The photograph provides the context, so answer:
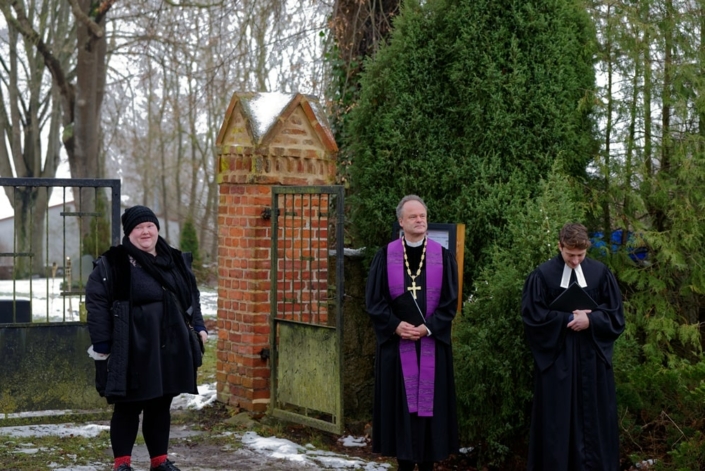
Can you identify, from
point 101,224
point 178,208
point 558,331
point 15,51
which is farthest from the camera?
point 178,208

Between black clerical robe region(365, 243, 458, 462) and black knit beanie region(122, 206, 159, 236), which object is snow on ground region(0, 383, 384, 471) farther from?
black knit beanie region(122, 206, 159, 236)

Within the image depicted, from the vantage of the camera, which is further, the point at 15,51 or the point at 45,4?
A: the point at 15,51

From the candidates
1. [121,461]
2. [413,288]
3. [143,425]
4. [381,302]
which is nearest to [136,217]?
[143,425]

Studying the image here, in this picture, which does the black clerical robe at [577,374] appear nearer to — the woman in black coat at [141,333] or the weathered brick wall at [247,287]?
the woman in black coat at [141,333]

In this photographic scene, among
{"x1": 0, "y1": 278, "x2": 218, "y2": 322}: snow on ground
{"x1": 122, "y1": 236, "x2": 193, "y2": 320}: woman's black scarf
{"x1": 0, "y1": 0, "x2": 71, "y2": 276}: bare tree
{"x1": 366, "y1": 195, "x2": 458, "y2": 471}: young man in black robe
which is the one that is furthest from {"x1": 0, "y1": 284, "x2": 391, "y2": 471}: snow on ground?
{"x1": 0, "y1": 0, "x2": 71, "y2": 276}: bare tree

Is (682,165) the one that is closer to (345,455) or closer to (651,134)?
(651,134)

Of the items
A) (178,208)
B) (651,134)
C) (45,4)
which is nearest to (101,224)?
(45,4)

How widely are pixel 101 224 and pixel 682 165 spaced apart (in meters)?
18.3

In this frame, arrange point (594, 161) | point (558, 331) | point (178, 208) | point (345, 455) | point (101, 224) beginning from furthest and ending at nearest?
point (178, 208), point (101, 224), point (594, 161), point (345, 455), point (558, 331)

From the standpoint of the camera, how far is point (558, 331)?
5680mm

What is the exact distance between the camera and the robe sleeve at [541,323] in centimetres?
568

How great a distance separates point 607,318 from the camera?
18.6ft

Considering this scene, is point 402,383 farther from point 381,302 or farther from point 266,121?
point 266,121

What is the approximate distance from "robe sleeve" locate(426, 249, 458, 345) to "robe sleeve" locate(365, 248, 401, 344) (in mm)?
229
